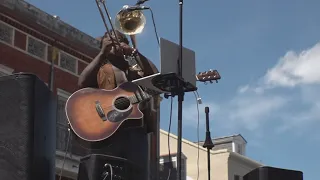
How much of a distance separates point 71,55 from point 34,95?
11.5m

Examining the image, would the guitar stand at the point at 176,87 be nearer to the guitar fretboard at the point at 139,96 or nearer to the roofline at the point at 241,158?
the guitar fretboard at the point at 139,96

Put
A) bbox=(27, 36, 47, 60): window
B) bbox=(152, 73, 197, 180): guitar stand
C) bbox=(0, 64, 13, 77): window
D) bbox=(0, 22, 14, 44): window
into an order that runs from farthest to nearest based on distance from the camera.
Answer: bbox=(27, 36, 47, 60): window
bbox=(0, 22, 14, 44): window
bbox=(0, 64, 13, 77): window
bbox=(152, 73, 197, 180): guitar stand

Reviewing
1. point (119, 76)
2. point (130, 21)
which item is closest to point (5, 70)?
point (130, 21)

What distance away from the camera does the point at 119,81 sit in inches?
169

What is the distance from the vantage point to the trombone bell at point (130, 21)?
450cm

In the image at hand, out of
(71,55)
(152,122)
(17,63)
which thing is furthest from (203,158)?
(152,122)

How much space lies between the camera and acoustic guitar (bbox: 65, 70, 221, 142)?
4.02m

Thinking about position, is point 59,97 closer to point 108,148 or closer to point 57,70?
point 57,70

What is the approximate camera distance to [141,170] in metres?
3.99

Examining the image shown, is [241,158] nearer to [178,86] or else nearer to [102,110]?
[178,86]

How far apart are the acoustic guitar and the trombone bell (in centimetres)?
50

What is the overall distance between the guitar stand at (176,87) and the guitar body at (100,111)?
0.53 feet

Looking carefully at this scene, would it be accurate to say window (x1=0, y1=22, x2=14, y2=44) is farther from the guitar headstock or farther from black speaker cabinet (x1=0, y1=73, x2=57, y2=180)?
black speaker cabinet (x1=0, y1=73, x2=57, y2=180)

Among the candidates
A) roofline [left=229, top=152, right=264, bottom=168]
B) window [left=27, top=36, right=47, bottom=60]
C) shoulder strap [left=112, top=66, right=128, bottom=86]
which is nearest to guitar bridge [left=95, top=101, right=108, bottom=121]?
shoulder strap [left=112, top=66, right=128, bottom=86]
